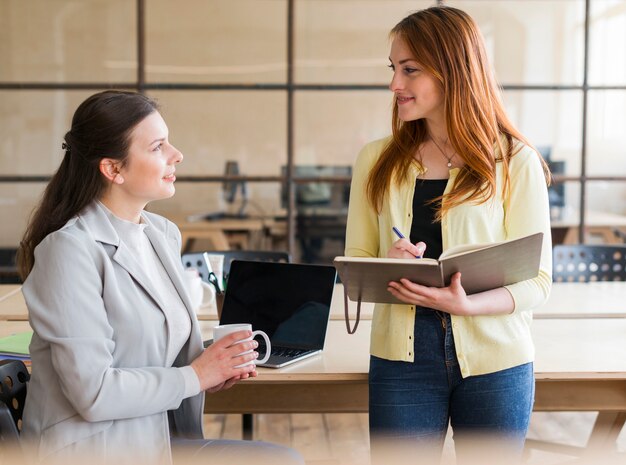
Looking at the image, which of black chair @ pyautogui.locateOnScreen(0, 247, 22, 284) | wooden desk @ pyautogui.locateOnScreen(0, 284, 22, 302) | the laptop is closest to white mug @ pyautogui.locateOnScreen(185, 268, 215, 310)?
the laptop

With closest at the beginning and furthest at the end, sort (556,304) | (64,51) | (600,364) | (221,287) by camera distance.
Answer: (600,364) < (221,287) < (556,304) < (64,51)

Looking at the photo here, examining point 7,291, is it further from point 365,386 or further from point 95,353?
point 95,353

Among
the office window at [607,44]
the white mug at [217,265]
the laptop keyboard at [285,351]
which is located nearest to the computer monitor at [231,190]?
the white mug at [217,265]

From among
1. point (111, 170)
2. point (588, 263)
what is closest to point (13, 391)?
point (111, 170)

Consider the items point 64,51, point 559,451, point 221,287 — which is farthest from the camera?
point 64,51

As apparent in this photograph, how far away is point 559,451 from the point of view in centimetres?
317

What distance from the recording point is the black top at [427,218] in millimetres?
1737

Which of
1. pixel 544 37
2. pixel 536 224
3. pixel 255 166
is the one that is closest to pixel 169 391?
pixel 536 224

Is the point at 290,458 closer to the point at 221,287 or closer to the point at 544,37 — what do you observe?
the point at 221,287

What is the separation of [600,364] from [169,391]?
3.50ft

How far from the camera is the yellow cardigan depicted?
1.68 meters

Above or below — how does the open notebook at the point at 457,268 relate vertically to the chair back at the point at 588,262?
above

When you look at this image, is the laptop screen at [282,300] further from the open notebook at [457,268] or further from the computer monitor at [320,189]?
the computer monitor at [320,189]

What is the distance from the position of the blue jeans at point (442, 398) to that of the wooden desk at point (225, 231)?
2.67 metres
